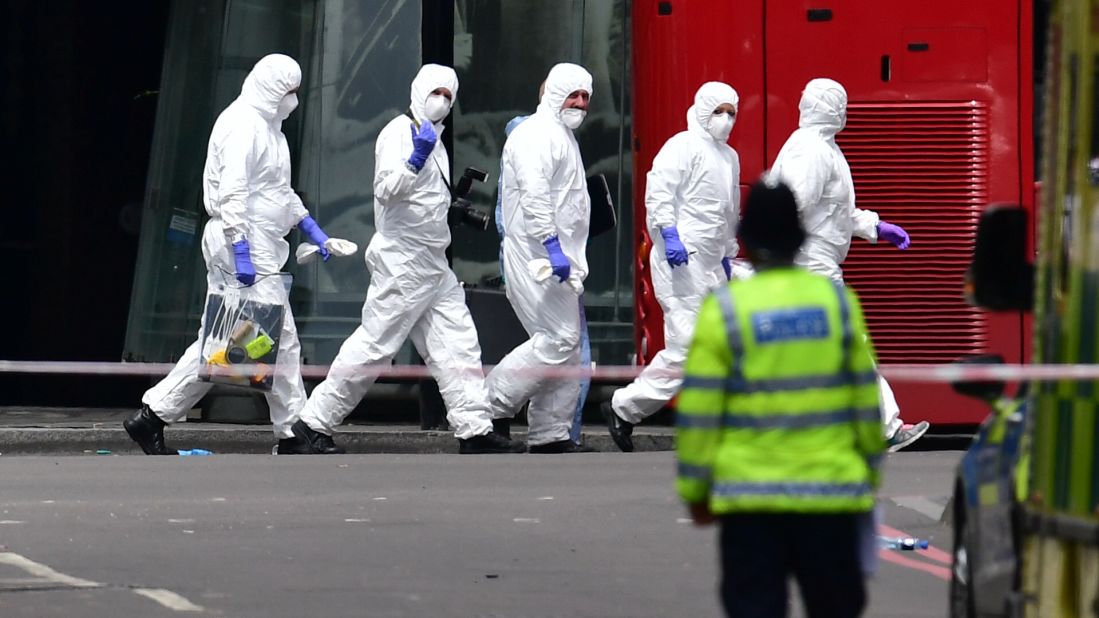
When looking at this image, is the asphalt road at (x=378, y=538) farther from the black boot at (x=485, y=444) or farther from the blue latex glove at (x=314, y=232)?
the blue latex glove at (x=314, y=232)

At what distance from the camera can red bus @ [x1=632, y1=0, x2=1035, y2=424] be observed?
44.4 ft

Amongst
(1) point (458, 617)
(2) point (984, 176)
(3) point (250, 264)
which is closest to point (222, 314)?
(3) point (250, 264)

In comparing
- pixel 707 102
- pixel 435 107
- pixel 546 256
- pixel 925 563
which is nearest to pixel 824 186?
pixel 707 102

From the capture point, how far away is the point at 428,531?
9.77 m

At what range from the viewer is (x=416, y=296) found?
13180 millimetres

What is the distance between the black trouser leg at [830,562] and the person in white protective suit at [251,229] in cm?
779

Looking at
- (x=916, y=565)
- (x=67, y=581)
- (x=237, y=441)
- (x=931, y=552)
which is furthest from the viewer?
(x=237, y=441)

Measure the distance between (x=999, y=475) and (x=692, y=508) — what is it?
819 mm

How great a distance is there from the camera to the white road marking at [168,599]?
25.5 ft

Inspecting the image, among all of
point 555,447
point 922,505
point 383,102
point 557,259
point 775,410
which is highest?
point 383,102

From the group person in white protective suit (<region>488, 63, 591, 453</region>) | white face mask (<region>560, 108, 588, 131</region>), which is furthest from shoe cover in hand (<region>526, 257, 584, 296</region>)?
white face mask (<region>560, 108, 588, 131</region>)

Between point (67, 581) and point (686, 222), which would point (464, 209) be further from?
point (67, 581)

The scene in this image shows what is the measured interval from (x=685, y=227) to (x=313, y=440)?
7.31 feet

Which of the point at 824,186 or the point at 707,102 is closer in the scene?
the point at 824,186
